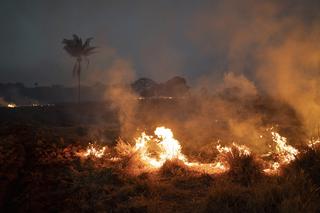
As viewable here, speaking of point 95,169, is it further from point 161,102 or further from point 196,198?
point 161,102

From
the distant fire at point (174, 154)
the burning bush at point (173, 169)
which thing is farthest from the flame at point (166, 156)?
the burning bush at point (173, 169)

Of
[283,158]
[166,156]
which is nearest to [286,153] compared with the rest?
[283,158]

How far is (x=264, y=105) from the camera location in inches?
1024

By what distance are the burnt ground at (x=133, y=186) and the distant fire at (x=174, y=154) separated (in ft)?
1.73

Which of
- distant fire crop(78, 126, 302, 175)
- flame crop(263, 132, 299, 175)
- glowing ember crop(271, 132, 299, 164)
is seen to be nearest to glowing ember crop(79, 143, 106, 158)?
distant fire crop(78, 126, 302, 175)

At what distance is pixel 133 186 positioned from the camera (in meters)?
8.20

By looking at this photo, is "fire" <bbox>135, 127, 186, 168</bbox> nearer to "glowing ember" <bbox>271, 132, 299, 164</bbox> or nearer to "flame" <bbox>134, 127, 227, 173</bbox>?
"flame" <bbox>134, 127, 227, 173</bbox>

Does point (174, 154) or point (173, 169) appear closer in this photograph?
point (173, 169)

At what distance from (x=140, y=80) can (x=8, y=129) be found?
2382 inches

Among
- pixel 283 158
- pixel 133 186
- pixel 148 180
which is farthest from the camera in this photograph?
pixel 283 158

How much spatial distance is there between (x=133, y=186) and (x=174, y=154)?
310 centimetres

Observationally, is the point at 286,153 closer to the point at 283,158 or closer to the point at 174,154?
the point at 283,158

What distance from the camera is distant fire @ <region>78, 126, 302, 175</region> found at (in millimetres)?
9617

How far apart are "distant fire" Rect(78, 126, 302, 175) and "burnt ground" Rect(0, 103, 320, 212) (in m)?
0.53
